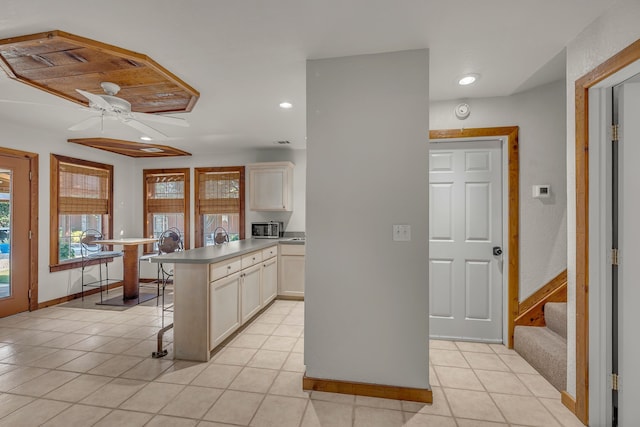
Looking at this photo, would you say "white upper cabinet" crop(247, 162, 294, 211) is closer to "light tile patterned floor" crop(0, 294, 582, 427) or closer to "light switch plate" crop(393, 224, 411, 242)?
"light tile patterned floor" crop(0, 294, 582, 427)

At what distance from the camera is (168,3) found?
5.59ft

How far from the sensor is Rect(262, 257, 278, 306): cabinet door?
13.7ft

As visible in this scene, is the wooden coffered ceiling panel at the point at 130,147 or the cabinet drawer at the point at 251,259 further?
the wooden coffered ceiling panel at the point at 130,147

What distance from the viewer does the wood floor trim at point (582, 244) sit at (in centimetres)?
192

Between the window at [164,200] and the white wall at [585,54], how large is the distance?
18.4ft

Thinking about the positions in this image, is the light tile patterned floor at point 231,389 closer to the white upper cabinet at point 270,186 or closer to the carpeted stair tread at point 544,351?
the carpeted stair tread at point 544,351

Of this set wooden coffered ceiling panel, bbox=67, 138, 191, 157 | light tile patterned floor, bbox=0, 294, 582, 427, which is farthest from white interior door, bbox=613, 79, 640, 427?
wooden coffered ceiling panel, bbox=67, 138, 191, 157

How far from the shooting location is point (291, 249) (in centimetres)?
475

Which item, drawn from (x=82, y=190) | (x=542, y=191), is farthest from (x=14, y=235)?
(x=542, y=191)

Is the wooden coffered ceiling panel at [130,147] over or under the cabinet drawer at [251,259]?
over

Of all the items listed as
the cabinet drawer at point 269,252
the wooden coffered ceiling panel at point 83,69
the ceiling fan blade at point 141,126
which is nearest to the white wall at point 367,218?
the wooden coffered ceiling panel at point 83,69

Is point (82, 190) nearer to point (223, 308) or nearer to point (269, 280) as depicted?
point (269, 280)

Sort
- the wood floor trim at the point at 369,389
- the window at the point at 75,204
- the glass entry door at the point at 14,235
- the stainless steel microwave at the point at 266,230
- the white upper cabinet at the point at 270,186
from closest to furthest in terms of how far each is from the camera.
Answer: the wood floor trim at the point at 369,389 < the glass entry door at the point at 14,235 < the window at the point at 75,204 < the white upper cabinet at the point at 270,186 < the stainless steel microwave at the point at 266,230

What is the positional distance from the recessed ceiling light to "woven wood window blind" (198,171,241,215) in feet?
13.2
